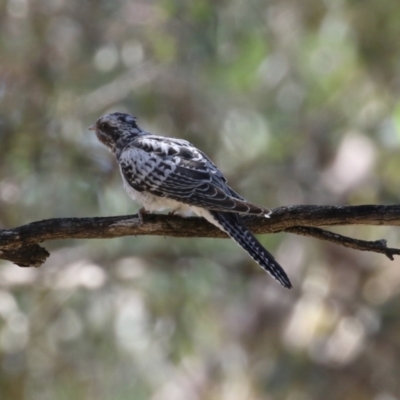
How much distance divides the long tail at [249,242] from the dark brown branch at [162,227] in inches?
3.0

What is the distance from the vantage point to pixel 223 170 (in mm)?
9477

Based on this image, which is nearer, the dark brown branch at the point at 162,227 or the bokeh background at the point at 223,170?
the dark brown branch at the point at 162,227

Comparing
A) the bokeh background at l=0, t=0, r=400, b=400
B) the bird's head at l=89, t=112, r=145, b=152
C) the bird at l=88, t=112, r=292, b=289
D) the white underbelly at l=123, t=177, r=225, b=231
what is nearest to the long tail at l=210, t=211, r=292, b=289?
the bird at l=88, t=112, r=292, b=289

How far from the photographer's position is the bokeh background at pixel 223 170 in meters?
8.63

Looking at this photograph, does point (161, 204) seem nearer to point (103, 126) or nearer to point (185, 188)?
point (185, 188)

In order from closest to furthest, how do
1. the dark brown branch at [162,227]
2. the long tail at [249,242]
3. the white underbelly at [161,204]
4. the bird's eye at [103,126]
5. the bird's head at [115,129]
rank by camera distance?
1. the dark brown branch at [162,227]
2. the long tail at [249,242]
3. the white underbelly at [161,204]
4. the bird's head at [115,129]
5. the bird's eye at [103,126]

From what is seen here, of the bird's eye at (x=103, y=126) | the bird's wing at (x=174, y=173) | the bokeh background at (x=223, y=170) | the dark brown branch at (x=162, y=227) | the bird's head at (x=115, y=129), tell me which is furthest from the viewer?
the bokeh background at (x=223, y=170)

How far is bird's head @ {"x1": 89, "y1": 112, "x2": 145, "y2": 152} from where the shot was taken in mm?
5566

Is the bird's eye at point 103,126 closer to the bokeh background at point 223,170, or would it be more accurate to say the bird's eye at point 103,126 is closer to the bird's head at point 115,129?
the bird's head at point 115,129

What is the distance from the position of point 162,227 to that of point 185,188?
541 mm

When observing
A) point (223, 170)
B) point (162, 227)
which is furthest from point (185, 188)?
point (223, 170)

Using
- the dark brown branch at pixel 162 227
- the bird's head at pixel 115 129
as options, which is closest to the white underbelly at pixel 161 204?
the dark brown branch at pixel 162 227

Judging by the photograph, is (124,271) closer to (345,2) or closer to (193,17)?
(193,17)

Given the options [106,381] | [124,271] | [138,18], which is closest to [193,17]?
[138,18]
